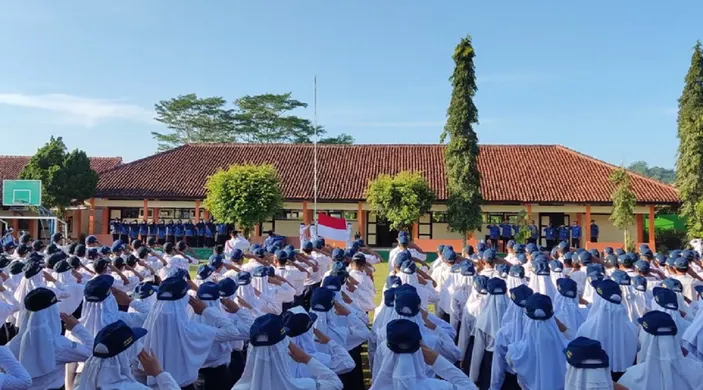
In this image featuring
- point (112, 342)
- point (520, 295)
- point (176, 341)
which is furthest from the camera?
point (520, 295)

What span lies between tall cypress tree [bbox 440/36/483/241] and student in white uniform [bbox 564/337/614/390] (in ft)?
70.7

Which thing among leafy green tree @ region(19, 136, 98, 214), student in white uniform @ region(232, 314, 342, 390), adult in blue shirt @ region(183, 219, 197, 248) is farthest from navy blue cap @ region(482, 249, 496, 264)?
leafy green tree @ region(19, 136, 98, 214)

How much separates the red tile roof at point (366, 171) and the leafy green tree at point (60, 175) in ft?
3.56

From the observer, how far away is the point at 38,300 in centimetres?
480

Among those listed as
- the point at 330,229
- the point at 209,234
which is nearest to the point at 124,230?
the point at 209,234

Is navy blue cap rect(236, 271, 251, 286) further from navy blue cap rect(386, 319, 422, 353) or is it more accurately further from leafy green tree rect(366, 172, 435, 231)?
leafy green tree rect(366, 172, 435, 231)

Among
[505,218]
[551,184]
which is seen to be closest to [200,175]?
[505,218]

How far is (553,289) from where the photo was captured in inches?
321

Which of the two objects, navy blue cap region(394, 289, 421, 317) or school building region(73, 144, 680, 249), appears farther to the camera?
school building region(73, 144, 680, 249)

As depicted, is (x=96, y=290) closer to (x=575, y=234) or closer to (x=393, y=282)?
(x=393, y=282)

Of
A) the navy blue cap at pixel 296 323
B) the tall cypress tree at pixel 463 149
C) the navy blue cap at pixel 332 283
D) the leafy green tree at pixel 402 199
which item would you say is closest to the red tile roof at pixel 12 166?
the leafy green tree at pixel 402 199

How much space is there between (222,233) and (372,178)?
24.6 feet

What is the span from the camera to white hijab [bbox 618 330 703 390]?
440 cm

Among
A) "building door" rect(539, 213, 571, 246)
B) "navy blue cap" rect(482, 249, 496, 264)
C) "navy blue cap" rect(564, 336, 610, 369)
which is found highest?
"building door" rect(539, 213, 571, 246)
